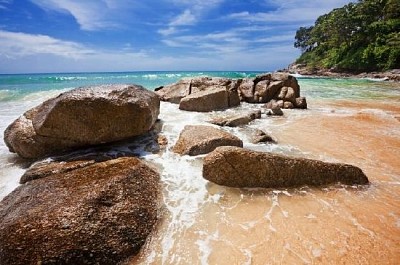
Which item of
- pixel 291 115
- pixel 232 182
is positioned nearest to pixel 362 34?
pixel 291 115

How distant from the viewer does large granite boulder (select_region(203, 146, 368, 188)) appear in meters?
5.03

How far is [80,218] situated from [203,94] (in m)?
9.67

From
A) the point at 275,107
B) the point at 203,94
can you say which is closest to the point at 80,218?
the point at 203,94

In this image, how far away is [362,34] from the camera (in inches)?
2016

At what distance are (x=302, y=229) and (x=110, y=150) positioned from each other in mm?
4660

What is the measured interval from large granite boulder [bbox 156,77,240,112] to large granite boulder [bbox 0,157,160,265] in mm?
7821

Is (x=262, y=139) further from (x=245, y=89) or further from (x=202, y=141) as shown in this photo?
(x=245, y=89)

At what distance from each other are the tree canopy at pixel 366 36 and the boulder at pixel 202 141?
46.9m

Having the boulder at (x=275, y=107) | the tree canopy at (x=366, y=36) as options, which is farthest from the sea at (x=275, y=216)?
the tree canopy at (x=366, y=36)

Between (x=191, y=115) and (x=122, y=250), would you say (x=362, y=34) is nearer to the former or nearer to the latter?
(x=191, y=115)

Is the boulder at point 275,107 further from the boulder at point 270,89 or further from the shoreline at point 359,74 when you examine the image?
the shoreline at point 359,74

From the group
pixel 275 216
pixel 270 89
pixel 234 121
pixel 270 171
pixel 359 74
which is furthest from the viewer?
pixel 359 74

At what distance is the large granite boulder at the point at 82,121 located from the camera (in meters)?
6.05

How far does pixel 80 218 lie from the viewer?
11.5ft
